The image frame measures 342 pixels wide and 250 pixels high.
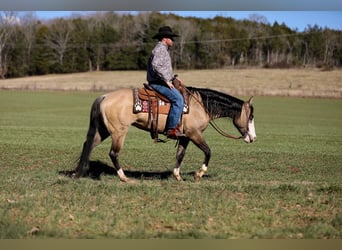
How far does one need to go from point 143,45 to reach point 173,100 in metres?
41.9

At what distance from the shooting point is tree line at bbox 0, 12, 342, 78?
37062 mm

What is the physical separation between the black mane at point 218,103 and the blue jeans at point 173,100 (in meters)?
0.61

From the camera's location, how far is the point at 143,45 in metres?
49.8

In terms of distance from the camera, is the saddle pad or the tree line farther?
the tree line

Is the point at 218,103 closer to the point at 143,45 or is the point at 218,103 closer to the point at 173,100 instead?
the point at 173,100

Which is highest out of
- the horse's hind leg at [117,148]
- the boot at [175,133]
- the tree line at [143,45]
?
the tree line at [143,45]

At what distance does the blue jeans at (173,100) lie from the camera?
343 inches

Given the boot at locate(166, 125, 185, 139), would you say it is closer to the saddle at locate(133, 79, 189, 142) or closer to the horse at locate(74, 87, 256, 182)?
the horse at locate(74, 87, 256, 182)

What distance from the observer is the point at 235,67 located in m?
47.6

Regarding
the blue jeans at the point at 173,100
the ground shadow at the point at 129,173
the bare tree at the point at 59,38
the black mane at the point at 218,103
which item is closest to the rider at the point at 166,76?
the blue jeans at the point at 173,100

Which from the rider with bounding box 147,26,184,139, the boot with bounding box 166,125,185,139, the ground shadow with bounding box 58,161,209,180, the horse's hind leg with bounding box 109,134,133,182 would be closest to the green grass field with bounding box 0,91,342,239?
the ground shadow with bounding box 58,161,209,180

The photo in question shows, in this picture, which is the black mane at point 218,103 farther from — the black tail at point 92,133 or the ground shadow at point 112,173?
the black tail at point 92,133

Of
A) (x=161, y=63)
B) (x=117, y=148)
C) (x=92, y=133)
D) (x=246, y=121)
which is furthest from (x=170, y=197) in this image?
(x=246, y=121)

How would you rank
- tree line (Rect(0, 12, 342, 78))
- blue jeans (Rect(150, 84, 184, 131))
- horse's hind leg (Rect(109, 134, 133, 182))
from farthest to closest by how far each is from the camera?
tree line (Rect(0, 12, 342, 78)) < horse's hind leg (Rect(109, 134, 133, 182)) < blue jeans (Rect(150, 84, 184, 131))
